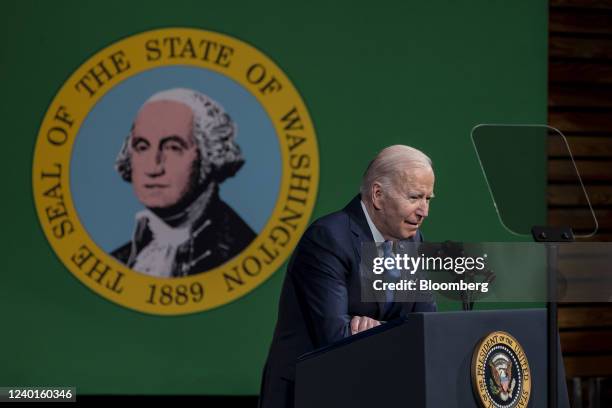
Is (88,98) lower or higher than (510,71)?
lower

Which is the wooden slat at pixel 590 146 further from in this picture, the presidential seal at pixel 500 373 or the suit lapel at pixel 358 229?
the presidential seal at pixel 500 373

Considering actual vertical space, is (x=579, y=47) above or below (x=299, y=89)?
above

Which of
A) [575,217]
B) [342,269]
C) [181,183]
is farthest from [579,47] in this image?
[342,269]

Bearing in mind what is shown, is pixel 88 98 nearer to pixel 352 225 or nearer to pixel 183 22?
pixel 183 22

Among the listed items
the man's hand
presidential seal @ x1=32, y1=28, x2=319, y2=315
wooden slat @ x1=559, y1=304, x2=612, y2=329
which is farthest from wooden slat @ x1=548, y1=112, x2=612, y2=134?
the man's hand

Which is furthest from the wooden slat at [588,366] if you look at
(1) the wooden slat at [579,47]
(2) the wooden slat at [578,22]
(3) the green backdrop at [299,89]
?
(2) the wooden slat at [578,22]

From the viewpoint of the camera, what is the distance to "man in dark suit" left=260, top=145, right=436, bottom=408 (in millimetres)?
2666

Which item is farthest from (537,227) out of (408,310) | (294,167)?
(294,167)

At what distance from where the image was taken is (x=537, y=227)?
6.34ft

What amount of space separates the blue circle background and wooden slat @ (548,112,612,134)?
5.59 feet

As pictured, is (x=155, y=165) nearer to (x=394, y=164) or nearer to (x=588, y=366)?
(x=394, y=164)

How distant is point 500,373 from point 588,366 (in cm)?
386

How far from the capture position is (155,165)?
16.7 feet

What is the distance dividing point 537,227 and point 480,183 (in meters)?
3.50
